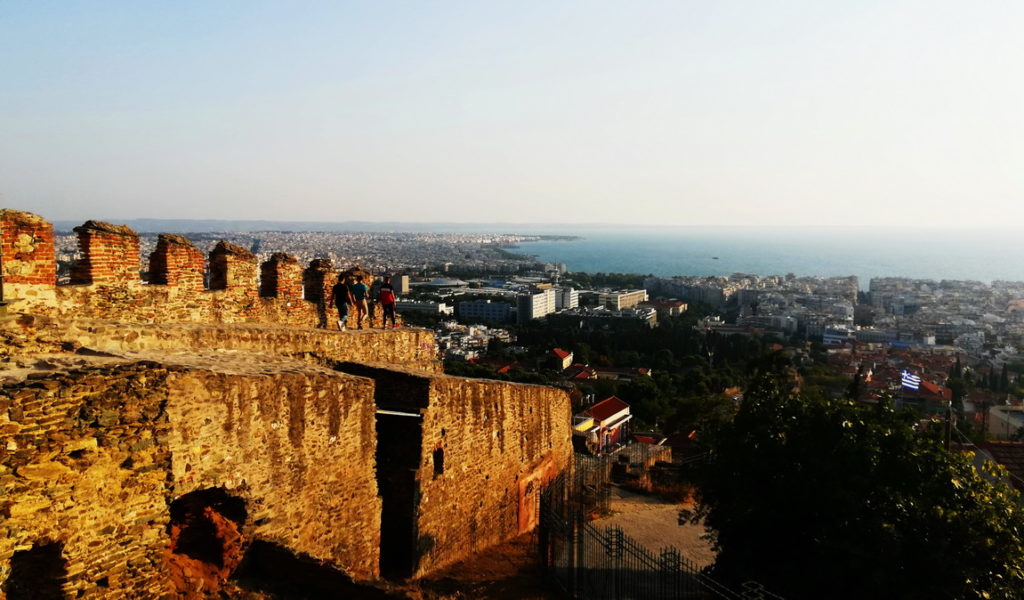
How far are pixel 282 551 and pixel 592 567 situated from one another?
4189 mm

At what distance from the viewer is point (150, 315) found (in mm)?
8117

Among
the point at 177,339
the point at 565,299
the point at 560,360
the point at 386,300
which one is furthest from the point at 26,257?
the point at 565,299

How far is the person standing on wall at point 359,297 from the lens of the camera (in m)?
11.3

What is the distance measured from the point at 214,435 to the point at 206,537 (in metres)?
0.80

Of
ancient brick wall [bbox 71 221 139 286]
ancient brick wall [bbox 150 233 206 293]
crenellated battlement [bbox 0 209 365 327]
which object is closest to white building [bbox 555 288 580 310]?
crenellated battlement [bbox 0 209 365 327]

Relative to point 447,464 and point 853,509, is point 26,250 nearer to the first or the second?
point 447,464

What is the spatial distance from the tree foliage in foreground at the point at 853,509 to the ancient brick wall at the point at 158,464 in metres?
4.47

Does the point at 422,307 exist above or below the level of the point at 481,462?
below

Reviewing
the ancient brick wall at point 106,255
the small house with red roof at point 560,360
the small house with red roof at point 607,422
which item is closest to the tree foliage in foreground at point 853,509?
the ancient brick wall at point 106,255

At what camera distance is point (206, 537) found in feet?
18.0

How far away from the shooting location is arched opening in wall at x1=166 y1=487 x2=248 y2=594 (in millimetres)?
5273

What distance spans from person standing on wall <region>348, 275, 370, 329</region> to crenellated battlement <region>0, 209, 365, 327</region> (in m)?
0.36

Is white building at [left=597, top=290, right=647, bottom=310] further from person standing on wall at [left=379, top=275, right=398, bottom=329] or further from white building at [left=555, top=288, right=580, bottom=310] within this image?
person standing on wall at [left=379, top=275, right=398, bottom=329]

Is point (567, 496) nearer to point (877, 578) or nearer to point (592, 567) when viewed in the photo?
point (592, 567)
